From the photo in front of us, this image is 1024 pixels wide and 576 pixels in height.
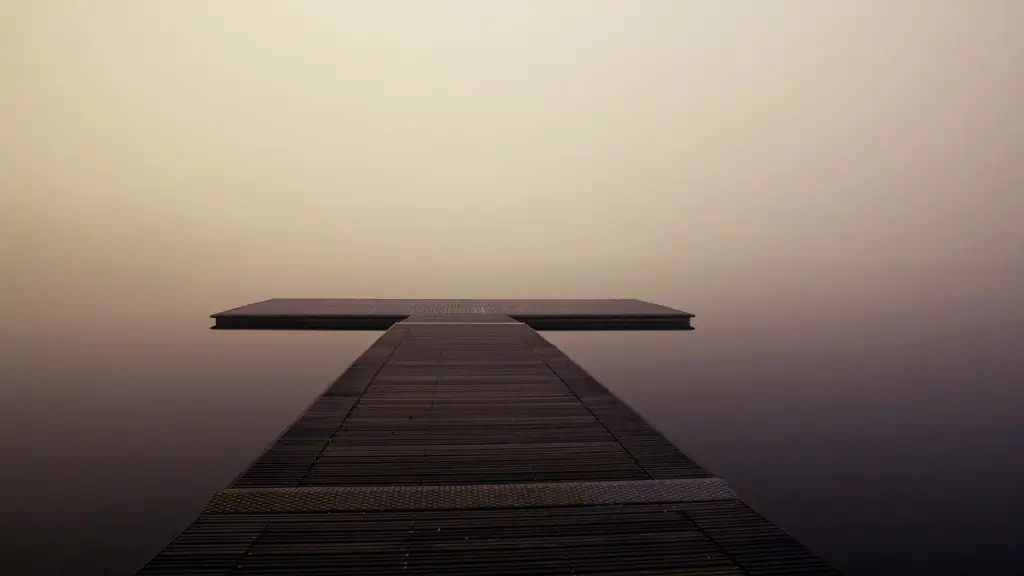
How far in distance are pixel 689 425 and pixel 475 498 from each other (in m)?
2.80

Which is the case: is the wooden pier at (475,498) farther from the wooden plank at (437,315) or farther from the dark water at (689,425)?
the wooden plank at (437,315)

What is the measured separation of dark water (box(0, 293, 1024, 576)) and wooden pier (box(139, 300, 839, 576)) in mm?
746

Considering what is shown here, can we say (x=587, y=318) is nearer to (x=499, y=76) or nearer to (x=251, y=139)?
(x=499, y=76)

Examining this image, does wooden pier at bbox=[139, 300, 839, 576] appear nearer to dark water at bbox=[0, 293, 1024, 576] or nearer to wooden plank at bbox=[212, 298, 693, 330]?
dark water at bbox=[0, 293, 1024, 576]

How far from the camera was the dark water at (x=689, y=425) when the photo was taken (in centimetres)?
333

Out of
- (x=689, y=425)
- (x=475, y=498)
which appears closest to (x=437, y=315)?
(x=689, y=425)

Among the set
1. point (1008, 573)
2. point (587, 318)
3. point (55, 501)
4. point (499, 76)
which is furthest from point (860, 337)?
point (499, 76)

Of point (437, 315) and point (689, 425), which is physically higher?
point (437, 315)

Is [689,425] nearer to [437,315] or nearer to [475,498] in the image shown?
[475,498]

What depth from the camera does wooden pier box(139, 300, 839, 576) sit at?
2279 millimetres

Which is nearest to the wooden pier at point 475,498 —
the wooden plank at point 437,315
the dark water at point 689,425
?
the dark water at point 689,425

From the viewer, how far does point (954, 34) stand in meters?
18.3

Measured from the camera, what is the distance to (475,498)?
2.74 m

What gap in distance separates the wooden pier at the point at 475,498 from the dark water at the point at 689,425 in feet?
2.45
